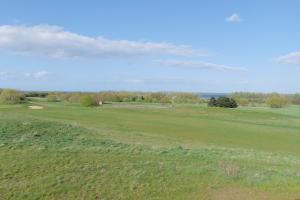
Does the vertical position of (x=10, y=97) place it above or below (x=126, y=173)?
above

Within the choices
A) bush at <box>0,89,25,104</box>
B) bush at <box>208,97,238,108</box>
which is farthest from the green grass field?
bush at <box>208,97,238,108</box>

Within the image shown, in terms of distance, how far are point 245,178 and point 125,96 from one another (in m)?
119

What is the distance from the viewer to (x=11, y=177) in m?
12.9

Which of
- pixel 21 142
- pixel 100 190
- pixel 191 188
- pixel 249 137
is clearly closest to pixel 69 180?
pixel 100 190

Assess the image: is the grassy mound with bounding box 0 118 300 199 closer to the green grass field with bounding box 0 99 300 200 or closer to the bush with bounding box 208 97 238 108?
the green grass field with bounding box 0 99 300 200

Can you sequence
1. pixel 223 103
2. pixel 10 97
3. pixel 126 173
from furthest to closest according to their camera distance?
pixel 223 103 < pixel 10 97 < pixel 126 173

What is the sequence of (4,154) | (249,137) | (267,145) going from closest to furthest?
(4,154)
(267,145)
(249,137)

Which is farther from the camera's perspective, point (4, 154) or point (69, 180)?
point (4, 154)

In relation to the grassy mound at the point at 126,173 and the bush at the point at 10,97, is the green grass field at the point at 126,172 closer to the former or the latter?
the grassy mound at the point at 126,173

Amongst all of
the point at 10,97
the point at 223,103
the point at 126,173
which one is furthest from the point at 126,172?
the point at 223,103

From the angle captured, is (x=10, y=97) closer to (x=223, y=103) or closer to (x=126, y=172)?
(x=223, y=103)

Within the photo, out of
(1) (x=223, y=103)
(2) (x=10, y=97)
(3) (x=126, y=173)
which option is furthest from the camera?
(1) (x=223, y=103)

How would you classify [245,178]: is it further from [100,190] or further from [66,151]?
[66,151]

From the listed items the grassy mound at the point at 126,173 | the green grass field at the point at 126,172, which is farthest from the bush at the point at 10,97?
the grassy mound at the point at 126,173
